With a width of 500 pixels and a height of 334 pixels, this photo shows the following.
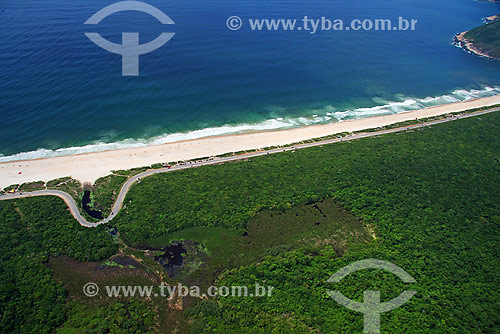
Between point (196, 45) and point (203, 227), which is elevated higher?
point (196, 45)

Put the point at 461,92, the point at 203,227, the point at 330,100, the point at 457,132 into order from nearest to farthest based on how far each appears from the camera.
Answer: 1. the point at 203,227
2. the point at 457,132
3. the point at 330,100
4. the point at 461,92

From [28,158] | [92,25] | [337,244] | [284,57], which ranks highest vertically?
[92,25]

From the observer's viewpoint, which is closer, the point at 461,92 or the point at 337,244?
the point at 337,244

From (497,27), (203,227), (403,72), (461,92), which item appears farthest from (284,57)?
(497,27)

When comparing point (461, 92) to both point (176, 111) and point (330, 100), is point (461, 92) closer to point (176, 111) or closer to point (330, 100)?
point (330, 100)

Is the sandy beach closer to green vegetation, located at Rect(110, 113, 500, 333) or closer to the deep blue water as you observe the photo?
the deep blue water

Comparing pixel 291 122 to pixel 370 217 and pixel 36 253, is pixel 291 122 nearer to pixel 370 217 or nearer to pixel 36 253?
pixel 370 217
